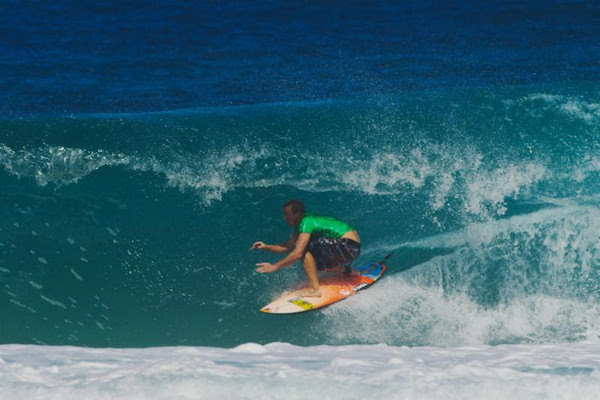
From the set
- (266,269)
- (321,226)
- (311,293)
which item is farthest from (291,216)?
(311,293)

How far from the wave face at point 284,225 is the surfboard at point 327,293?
5.8 inches

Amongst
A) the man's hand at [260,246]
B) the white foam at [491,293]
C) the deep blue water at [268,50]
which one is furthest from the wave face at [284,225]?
the deep blue water at [268,50]

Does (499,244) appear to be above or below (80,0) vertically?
below

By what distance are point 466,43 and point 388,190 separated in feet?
31.4

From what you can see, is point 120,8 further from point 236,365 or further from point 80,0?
point 236,365

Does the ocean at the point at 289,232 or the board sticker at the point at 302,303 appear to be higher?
the ocean at the point at 289,232

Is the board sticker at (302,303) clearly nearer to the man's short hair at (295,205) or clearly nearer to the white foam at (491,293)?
the white foam at (491,293)

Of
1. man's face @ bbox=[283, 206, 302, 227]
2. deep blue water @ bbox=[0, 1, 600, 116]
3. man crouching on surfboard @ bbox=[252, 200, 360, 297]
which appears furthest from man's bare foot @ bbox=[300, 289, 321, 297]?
deep blue water @ bbox=[0, 1, 600, 116]

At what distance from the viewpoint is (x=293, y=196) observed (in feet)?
34.6

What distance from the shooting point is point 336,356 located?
6496mm

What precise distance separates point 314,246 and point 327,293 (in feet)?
1.92

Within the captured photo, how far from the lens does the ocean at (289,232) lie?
5.91m

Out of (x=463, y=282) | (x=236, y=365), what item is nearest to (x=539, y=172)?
(x=463, y=282)

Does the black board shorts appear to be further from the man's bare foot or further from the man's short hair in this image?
the man's short hair
